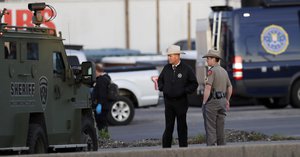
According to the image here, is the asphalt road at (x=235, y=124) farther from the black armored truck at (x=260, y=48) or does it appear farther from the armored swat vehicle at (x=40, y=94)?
the armored swat vehicle at (x=40, y=94)

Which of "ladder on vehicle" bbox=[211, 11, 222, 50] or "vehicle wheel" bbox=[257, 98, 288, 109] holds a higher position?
"ladder on vehicle" bbox=[211, 11, 222, 50]

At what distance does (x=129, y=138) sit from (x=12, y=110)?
769 cm

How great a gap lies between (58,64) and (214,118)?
8.16 ft

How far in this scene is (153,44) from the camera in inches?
2138

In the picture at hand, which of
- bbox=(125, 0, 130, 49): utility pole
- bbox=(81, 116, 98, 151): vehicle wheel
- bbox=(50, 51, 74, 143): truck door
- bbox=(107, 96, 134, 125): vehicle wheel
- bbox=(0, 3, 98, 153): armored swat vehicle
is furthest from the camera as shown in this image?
bbox=(125, 0, 130, 49): utility pole

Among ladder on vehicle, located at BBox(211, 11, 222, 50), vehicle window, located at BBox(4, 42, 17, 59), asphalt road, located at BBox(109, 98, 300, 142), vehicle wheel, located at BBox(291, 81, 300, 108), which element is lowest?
asphalt road, located at BBox(109, 98, 300, 142)

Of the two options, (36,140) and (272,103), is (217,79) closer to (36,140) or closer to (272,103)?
(36,140)

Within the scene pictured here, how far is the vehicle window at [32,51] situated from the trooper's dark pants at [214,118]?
283cm

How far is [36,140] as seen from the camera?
13961 mm

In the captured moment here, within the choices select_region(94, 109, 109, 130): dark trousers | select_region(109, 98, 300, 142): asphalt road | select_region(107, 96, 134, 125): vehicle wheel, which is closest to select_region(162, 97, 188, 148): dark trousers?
select_region(109, 98, 300, 142): asphalt road

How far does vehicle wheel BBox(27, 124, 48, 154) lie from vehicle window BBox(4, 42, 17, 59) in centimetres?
99

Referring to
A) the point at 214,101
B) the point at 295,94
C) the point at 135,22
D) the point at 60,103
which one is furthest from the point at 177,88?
the point at 135,22

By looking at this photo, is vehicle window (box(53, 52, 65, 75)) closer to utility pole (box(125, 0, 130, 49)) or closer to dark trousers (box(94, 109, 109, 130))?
dark trousers (box(94, 109, 109, 130))

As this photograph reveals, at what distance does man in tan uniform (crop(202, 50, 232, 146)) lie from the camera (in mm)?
15523
